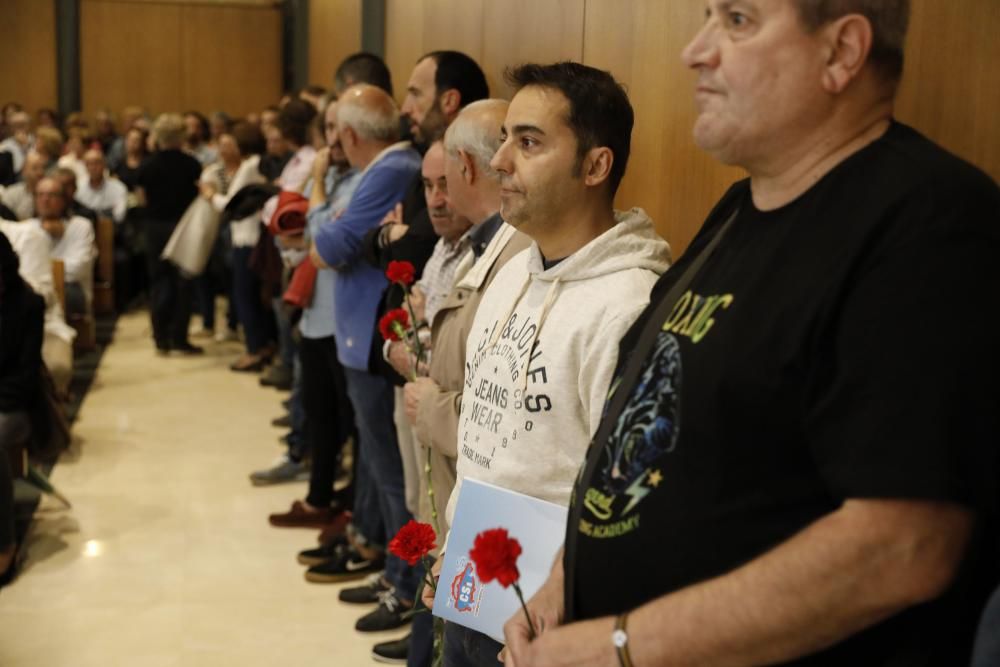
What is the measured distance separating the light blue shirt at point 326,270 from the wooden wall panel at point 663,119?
53.7 inches

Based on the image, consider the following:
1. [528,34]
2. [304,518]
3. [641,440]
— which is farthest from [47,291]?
[641,440]

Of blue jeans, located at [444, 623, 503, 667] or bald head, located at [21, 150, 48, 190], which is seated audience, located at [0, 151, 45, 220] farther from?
blue jeans, located at [444, 623, 503, 667]

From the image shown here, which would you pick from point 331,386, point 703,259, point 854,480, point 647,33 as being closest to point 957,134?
point 703,259

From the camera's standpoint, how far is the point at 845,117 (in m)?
1.13

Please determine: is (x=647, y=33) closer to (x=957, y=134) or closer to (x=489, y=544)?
(x=957, y=134)

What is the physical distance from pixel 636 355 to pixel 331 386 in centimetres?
320

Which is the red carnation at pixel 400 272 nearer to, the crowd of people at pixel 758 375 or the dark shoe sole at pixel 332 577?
the crowd of people at pixel 758 375

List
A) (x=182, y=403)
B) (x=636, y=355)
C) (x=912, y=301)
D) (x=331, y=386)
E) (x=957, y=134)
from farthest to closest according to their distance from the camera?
(x=182, y=403), (x=331, y=386), (x=957, y=134), (x=636, y=355), (x=912, y=301)

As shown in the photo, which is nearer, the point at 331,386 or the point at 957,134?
the point at 957,134

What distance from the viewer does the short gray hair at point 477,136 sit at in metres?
2.56

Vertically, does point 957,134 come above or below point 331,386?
above

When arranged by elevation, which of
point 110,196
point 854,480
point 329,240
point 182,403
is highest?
point 854,480

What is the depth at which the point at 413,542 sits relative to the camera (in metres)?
1.90

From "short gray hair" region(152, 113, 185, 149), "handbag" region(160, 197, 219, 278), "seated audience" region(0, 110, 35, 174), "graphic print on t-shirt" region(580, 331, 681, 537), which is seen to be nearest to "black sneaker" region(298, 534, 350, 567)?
"graphic print on t-shirt" region(580, 331, 681, 537)
